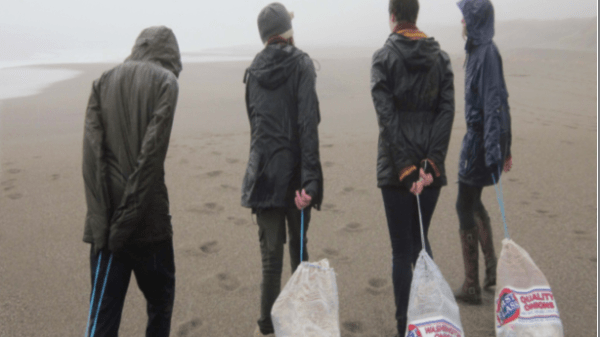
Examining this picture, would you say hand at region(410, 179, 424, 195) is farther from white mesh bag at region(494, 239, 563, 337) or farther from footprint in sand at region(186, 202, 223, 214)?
footprint in sand at region(186, 202, 223, 214)

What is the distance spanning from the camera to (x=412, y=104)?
2561 mm

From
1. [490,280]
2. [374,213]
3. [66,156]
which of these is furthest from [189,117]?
[490,280]

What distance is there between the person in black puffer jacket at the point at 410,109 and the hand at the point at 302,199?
38cm

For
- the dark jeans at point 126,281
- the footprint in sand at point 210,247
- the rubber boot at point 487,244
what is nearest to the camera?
the dark jeans at point 126,281

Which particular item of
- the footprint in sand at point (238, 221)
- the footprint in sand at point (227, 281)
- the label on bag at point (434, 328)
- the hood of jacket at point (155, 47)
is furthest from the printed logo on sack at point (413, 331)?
the footprint in sand at point (238, 221)

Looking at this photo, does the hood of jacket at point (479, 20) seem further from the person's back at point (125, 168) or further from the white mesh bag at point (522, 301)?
the person's back at point (125, 168)

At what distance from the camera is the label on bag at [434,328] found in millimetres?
2273

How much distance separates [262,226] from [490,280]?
158 cm

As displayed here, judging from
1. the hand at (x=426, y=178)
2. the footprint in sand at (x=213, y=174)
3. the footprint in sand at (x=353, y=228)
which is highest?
the hand at (x=426, y=178)

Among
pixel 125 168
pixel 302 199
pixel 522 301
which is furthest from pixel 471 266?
pixel 125 168

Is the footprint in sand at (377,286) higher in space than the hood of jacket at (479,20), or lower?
lower

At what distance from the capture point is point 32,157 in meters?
6.48

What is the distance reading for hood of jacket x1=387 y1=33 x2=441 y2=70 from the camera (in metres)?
2.51

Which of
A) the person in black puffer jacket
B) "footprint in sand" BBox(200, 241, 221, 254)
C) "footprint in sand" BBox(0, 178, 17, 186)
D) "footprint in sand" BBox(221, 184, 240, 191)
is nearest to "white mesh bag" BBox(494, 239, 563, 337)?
the person in black puffer jacket
